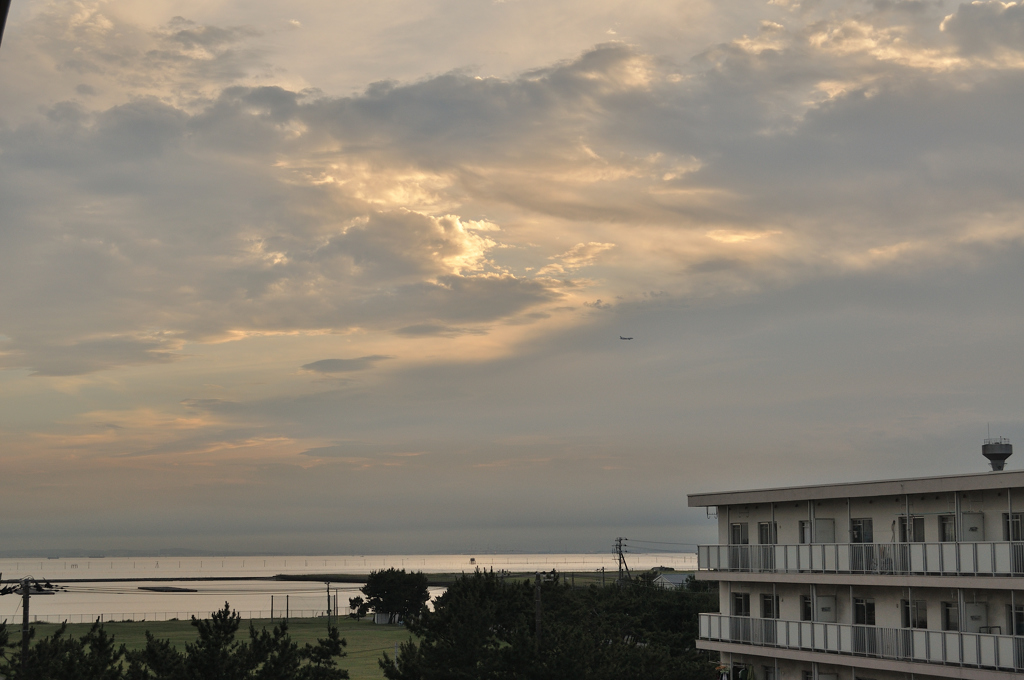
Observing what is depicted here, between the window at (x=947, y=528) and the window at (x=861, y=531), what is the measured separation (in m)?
3.57

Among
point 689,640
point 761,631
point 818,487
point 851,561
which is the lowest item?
point 689,640

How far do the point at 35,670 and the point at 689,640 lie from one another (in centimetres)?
4735

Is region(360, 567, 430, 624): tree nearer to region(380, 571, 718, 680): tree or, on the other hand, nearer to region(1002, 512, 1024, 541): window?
region(380, 571, 718, 680): tree

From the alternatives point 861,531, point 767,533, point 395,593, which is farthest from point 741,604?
point 395,593

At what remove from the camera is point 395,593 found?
152 m

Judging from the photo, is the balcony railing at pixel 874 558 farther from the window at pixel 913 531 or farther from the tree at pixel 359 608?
the tree at pixel 359 608

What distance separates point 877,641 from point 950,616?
330 centimetres

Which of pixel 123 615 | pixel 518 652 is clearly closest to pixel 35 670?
pixel 518 652

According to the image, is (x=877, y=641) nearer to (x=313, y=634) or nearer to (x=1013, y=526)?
(x=1013, y=526)

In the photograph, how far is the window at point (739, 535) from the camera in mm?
49734

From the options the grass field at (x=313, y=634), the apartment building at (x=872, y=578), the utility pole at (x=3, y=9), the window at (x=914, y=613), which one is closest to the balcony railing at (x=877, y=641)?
the apartment building at (x=872, y=578)

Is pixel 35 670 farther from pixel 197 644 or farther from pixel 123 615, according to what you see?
pixel 123 615

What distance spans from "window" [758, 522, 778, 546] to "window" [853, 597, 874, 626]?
213 inches

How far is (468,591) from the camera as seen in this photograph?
5003 cm
